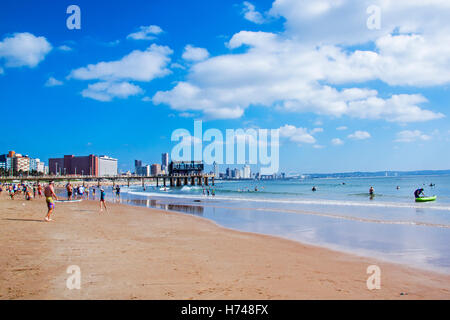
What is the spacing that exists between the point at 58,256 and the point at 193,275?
367cm

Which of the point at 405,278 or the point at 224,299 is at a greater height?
the point at 224,299

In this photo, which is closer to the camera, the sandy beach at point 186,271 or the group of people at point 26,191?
the sandy beach at point 186,271

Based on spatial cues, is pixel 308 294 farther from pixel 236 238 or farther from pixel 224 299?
pixel 236 238

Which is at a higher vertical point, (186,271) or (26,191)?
(186,271)

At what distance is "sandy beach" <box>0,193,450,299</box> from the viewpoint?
535cm

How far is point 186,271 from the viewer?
22.2 feet

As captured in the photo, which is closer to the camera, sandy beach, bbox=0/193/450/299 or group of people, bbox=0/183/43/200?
sandy beach, bbox=0/193/450/299

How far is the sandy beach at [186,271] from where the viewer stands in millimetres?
5348

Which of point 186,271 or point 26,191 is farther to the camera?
point 26,191

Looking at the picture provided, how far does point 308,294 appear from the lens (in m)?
5.60

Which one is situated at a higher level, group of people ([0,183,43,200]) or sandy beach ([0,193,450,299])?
sandy beach ([0,193,450,299])

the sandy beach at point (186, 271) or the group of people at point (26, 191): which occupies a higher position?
the sandy beach at point (186, 271)
